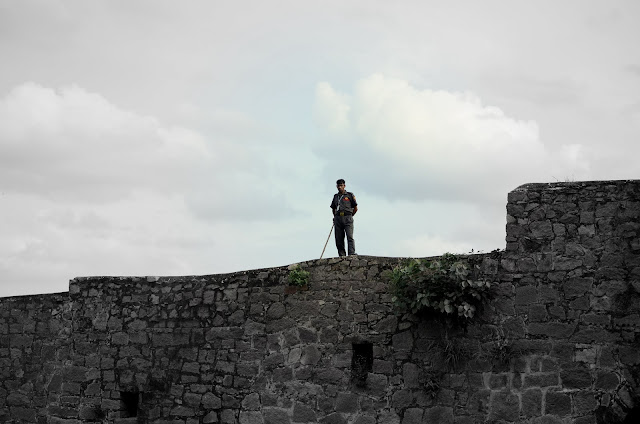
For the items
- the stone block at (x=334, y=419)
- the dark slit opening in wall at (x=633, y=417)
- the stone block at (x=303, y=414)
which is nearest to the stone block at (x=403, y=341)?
the stone block at (x=334, y=419)

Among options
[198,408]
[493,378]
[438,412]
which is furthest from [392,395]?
[198,408]

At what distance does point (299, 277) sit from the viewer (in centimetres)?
1255

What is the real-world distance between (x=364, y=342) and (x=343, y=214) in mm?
2502

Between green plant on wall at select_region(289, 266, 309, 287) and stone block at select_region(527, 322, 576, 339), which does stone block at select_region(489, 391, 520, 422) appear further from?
green plant on wall at select_region(289, 266, 309, 287)

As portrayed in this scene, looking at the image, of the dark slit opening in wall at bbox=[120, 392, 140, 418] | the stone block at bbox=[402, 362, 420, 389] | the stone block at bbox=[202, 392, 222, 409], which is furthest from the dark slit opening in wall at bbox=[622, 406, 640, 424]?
the dark slit opening in wall at bbox=[120, 392, 140, 418]

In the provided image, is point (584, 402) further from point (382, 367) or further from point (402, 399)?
point (382, 367)

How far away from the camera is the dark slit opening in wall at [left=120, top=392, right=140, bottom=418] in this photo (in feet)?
45.2

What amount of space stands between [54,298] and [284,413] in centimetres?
514

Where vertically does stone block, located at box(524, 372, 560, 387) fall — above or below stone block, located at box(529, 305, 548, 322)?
below

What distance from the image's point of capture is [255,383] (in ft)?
41.3

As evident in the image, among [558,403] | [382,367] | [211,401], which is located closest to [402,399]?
[382,367]

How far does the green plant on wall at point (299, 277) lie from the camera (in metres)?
12.5

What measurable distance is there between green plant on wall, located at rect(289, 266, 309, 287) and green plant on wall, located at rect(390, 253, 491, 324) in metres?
1.36

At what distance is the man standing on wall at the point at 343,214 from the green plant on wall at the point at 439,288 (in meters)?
1.84
